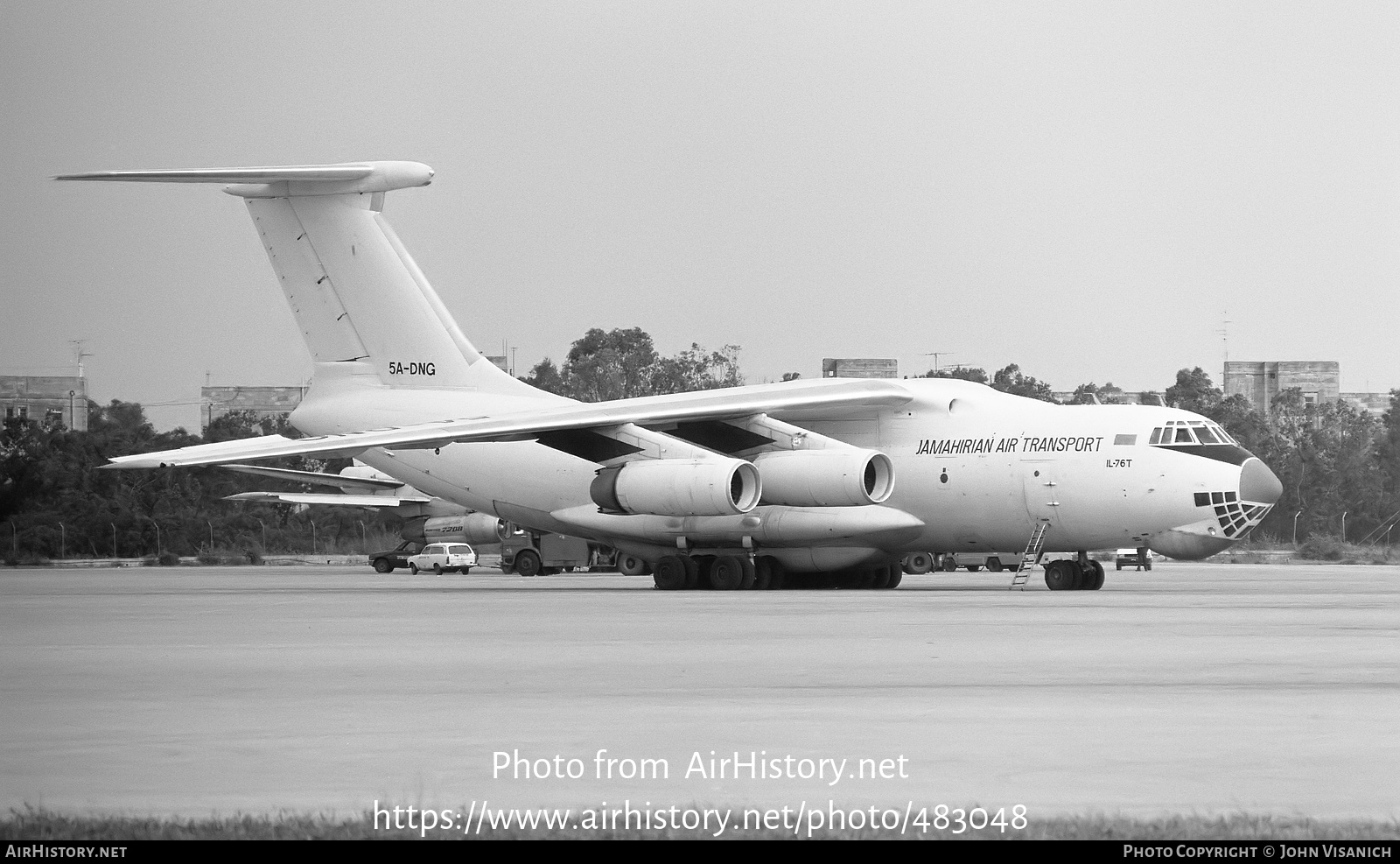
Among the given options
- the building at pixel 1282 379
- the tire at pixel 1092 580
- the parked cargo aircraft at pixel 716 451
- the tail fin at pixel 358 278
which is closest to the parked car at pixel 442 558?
the parked cargo aircraft at pixel 716 451

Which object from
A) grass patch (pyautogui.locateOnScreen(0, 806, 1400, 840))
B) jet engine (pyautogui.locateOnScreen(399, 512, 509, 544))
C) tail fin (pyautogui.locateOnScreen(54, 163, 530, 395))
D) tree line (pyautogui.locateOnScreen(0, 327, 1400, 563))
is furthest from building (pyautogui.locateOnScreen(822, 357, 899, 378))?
grass patch (pyautogui.locateOnScreen(0, 806, 1400, 840))

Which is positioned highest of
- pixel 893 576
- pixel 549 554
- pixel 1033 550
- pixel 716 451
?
pixel 716 451

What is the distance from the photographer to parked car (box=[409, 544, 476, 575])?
44.4 metres

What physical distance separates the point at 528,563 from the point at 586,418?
674 inches

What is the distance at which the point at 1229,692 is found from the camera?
31.4 feet

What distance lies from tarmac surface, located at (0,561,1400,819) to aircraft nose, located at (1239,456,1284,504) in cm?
664

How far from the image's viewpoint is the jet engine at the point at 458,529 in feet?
150

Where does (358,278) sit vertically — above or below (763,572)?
above

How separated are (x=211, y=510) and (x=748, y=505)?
36736mm

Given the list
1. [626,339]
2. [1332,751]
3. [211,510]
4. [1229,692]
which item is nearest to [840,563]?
[1229,692]

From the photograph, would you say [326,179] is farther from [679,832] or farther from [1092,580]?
[679,832]

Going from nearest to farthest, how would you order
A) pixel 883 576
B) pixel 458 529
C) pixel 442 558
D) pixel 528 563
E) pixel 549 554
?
pixel 883 576 → pixel 549 554 → pixel 528 563 → pixel 442 558 → pixel 458 529

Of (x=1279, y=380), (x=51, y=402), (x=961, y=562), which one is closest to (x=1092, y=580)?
(x=961, y=562)

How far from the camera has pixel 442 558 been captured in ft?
146
